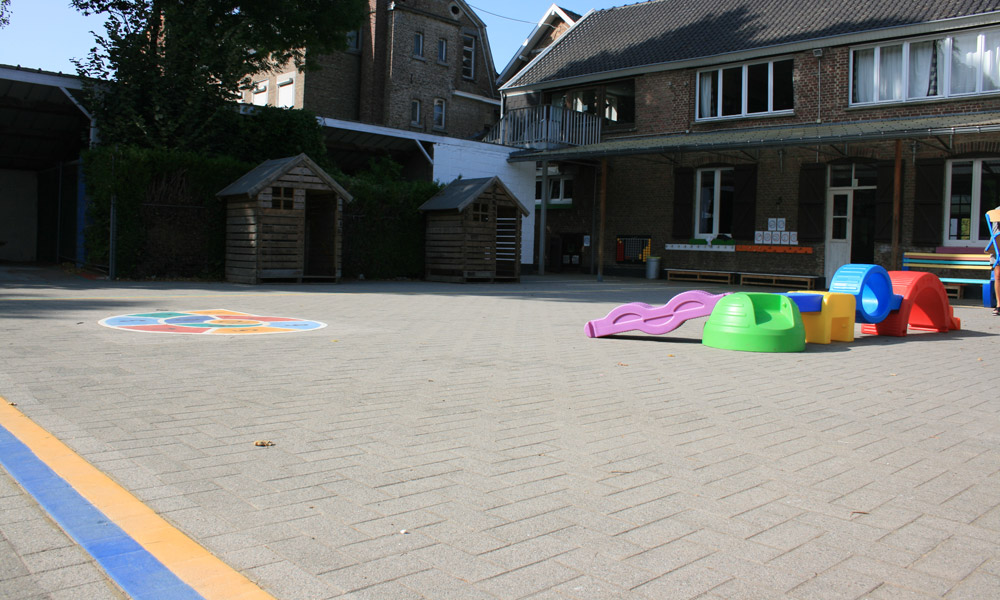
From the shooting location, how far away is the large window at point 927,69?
19.7m

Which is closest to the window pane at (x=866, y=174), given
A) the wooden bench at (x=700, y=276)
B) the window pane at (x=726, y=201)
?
the window pane at (x=726, y=201)

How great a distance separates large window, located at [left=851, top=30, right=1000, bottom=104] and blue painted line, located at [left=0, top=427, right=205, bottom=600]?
881 inches

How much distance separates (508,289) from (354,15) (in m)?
10.6

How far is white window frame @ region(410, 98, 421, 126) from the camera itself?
120 ft

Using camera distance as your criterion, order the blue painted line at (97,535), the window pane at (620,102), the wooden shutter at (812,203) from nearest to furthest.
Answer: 1. the blue painted line at (97,535)
2. the wooden shutter at (812,203)
3. the window pane at (620,102)

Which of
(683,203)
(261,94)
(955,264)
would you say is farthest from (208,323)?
(261,94)

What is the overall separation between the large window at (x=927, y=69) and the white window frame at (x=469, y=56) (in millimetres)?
21941

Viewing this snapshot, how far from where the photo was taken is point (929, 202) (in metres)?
20.3

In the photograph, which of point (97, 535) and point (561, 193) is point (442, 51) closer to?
point (561, 193)

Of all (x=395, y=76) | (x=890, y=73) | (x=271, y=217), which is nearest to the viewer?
(x=271, y=217)

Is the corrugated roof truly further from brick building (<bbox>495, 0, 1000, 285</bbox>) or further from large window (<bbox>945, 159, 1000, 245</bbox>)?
large window (<bbox>945, 159, 1000, 245</bbox>)

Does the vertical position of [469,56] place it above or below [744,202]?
above

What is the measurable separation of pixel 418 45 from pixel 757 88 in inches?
710

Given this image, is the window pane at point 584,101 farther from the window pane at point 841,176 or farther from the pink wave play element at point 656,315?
the pink wave play element at point 656,315
